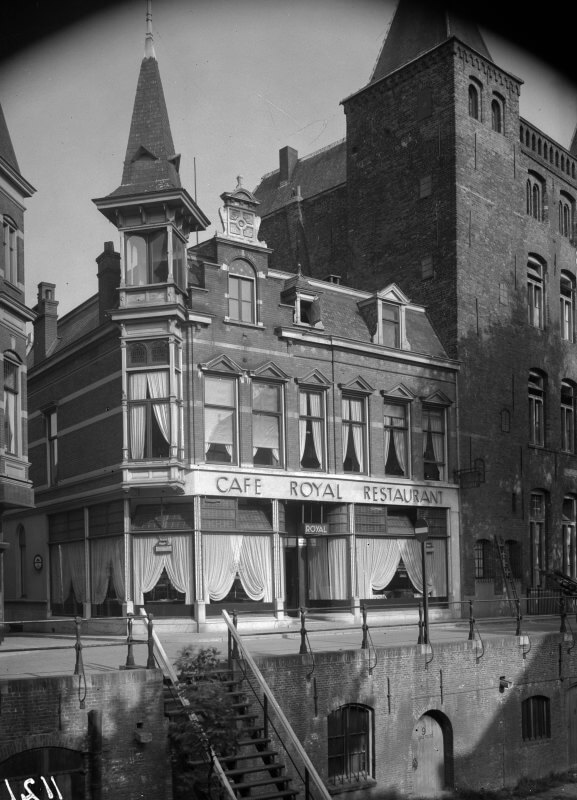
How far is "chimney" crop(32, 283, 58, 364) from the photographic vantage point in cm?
3250

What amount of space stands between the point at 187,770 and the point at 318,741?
3.51 metres

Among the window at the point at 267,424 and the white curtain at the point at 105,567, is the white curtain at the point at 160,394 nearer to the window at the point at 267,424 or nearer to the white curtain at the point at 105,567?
the window at the point at 267,424

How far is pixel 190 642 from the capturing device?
21.5 m

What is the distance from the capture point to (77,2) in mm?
11172

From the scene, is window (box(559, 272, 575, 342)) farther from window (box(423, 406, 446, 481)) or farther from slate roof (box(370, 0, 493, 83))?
slate roof (box(370, 0, 493, 83))

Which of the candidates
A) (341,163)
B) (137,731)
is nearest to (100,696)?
(137,731)

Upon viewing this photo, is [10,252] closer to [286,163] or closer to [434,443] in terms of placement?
[434,443]

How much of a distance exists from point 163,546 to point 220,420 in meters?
3.54

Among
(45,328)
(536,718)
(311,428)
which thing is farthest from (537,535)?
(45,328)

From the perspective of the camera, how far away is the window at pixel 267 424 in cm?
2684

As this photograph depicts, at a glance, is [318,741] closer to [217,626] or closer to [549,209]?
[217,626]

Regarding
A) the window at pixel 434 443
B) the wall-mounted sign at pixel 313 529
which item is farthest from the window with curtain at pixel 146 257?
the window at pixel 434 443

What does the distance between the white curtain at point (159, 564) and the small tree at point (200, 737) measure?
1092 centimetres

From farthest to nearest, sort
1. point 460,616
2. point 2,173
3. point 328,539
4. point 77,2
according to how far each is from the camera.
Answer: point 460,616, point 328,539, point 2,173, point 77,2
